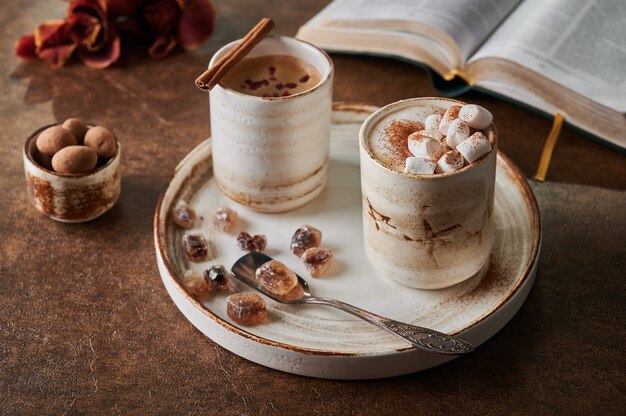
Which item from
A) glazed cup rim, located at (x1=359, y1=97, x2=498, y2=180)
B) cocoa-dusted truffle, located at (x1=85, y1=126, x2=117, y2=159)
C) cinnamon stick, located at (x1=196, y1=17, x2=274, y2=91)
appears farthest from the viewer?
cocoa-dusted truffle, located at (x1=85, y1=126, x2=117, y2=159)

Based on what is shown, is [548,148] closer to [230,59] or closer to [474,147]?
[474,147]

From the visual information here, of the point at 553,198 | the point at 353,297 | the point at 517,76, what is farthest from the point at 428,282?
the point at 517,76

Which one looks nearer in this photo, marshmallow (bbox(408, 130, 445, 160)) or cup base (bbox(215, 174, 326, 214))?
marshmallow (bbox(408, 130, 445, 160))

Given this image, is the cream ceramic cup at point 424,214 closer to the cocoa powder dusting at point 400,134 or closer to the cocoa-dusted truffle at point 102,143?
the cocoa powder dusting at point 400,134

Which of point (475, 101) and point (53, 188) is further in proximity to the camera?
point (475, 101)

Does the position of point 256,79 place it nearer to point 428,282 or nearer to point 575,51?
point 428,282

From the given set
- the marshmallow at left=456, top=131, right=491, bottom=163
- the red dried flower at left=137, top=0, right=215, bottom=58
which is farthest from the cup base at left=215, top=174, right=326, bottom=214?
the red dried flower at left=137, top=0, right=215, bottom=58

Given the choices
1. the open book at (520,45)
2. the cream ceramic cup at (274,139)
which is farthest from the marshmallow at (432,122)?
the open book at (520,45)

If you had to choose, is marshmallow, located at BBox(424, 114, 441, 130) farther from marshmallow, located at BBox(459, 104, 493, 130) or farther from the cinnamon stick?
the cinnamon stick
